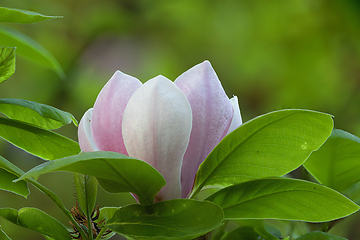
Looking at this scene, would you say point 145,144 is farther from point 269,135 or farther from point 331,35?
point 331,35

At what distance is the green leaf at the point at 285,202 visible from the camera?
198 mm

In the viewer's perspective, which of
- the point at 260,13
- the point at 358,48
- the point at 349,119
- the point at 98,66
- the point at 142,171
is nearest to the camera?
the point at 142,171

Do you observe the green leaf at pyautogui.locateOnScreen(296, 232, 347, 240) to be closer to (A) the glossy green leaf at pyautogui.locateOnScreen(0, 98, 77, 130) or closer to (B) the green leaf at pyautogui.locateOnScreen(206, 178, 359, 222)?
(B) the green leaf at pyautogui.locateOnScreen(206, 178, 359, 222)

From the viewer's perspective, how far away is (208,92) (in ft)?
0.73

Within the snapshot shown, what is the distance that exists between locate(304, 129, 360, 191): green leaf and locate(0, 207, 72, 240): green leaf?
183mm

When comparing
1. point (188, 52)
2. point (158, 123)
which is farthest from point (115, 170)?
point (188, 52)

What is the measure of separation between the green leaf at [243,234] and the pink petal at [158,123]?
0.33ft

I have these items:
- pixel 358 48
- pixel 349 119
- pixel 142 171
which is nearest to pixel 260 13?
pixel 358 48

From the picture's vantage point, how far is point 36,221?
0.23 metres

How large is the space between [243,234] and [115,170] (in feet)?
0.48

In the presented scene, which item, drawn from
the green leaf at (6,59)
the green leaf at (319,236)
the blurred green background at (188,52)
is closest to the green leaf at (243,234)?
the green leaf at (319,236)

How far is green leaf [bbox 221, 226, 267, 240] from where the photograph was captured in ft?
0.92

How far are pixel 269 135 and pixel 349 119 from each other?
22.2 inches

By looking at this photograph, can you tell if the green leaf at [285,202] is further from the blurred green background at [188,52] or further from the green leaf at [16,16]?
the blurred green background at [188,52]
